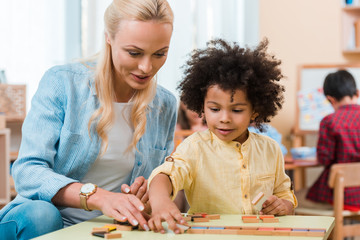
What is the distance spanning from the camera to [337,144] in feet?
11.7

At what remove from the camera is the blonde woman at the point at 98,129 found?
1.46 metres

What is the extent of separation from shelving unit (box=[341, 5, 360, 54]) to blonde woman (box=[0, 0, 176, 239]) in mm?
3482

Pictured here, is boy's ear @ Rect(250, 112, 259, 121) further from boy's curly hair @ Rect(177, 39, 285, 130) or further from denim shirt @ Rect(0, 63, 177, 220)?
denim shirt @ Rect(0, 63, 177, 220)

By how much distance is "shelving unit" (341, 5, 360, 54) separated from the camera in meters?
4.91

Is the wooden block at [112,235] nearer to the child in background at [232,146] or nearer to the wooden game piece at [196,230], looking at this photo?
the wooden game piece at [196,230]

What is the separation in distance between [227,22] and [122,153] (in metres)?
3.24

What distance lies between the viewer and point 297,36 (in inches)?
200

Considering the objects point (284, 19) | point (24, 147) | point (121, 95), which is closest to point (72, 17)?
point (121, 95)

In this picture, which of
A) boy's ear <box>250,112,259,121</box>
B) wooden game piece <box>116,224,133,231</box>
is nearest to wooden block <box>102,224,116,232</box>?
wooden game piece <box>116,224,133,231</box>

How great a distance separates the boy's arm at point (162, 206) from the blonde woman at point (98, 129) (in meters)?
0.06

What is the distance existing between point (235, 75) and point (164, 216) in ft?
1.81

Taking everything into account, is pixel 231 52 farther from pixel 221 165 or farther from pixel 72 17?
pixel 72 17

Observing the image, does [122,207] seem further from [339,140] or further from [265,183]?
[339,140]

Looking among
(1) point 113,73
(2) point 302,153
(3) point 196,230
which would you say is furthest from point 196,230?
(2) point 302,153
